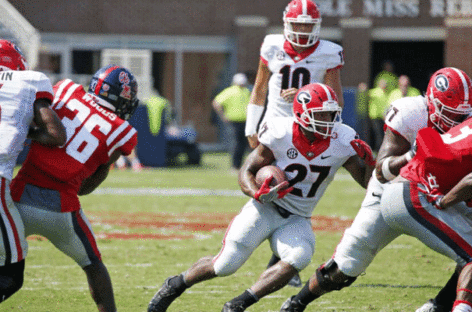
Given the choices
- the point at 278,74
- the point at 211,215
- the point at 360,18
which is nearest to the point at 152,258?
the point at 278,74

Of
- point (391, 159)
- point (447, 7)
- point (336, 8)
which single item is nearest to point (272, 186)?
point (391, 159)

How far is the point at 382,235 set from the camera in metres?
4.73

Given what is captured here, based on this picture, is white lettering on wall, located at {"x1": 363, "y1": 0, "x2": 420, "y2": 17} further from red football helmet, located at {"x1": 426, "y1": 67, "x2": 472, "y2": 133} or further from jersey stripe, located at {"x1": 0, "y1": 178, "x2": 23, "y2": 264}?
jersey stripe, located at {"x1": 0, "y1": 178, "x2": 23, "y2": 264}

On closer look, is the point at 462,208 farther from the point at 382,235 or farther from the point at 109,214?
the point at 109,214

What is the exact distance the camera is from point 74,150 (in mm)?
4348

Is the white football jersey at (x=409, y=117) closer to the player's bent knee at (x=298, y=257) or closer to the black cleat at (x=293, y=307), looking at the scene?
the player's bent knee at (x=298, y=257)

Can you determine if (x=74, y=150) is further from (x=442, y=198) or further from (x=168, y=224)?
(x=168, y=224)

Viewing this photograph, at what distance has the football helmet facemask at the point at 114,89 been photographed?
459cm

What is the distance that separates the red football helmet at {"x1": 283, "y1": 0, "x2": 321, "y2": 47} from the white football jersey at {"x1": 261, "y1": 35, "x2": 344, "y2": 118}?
0.27 ft

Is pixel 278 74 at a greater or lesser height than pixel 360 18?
greater

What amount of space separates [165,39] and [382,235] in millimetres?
17585

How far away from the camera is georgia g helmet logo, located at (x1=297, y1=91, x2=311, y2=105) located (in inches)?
189

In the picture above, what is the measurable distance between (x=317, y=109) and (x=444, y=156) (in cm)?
87

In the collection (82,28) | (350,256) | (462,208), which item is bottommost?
(82,28)
